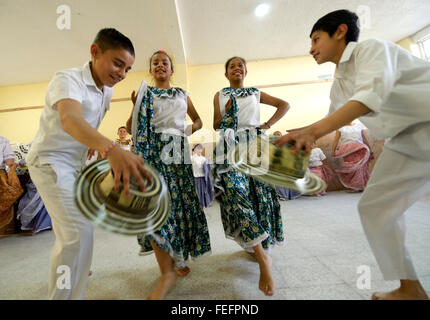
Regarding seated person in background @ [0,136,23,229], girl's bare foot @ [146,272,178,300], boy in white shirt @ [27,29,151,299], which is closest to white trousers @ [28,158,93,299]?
boy in white shirt @ [27,29,151,299]

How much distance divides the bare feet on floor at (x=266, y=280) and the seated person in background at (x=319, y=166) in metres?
3.24

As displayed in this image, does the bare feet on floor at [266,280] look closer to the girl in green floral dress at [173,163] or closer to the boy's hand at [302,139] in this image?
the girl in green floral dress at [173,163]

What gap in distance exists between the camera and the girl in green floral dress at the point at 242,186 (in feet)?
4.13

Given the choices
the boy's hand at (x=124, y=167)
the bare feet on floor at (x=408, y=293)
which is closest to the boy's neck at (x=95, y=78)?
the boy's hand at (x=124, y=167)

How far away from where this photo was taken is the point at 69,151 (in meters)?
0.98

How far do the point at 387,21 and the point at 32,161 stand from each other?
6.33 m

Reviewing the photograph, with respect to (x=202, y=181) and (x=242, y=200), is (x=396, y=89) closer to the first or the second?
(x=242, y=200)

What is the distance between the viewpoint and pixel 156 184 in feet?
2.27

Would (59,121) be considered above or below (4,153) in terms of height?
above

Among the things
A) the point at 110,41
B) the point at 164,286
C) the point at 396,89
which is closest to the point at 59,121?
the point at 110,41

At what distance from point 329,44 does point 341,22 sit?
0.10 meters

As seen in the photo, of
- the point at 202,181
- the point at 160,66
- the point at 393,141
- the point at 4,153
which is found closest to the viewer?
the point at 393,141

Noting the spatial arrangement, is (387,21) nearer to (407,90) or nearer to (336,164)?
(336,164)
